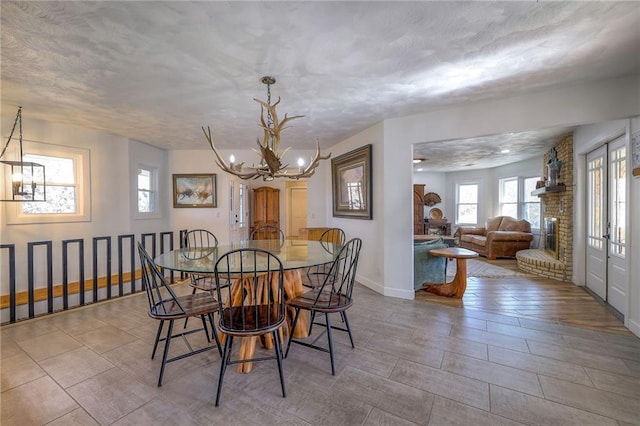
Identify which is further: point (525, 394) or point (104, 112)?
point (104, 112)

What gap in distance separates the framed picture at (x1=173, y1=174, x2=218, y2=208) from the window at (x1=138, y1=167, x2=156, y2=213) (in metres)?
0.36

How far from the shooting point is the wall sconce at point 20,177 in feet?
10.8

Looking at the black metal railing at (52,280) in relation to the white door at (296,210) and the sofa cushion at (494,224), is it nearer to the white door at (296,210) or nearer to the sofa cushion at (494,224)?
the white door at (296,210)

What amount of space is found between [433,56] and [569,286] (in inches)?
165

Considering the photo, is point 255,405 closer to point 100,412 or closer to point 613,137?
point 100,412

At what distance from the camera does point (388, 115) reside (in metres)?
3.63

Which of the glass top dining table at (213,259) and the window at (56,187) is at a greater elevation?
the window at (56,187)

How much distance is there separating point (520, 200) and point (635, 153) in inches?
196

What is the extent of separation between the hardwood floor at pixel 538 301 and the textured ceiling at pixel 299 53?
94.2 inches

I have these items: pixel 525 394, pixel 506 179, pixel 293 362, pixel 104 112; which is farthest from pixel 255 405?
pixel 506 179

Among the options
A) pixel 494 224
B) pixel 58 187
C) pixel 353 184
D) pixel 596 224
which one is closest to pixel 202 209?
pixel 58 187

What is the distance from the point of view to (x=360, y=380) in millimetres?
1980

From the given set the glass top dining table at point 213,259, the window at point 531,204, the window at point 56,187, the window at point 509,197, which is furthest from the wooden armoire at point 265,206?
the window at point 531,204

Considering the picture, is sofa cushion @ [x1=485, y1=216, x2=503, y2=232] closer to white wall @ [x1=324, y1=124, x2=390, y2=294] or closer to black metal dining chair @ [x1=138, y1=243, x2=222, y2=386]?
white wall @ [x1=324, y1=124, x2=390, y2=294]
